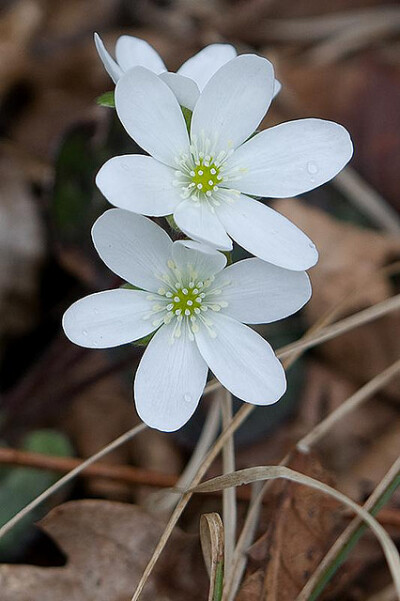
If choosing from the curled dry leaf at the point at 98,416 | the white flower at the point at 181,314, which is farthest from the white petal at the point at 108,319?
the curled dry leaf at the point at 98,416

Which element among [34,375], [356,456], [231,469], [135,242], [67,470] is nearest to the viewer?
[135,242]

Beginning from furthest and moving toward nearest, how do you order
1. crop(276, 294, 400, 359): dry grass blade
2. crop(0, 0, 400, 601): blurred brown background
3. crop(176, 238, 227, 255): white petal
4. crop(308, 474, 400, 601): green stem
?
crop(0, 0, 400, 601): blurred brown background → crop(276, 294, 400, 359): dry grass blade → crop(308, 474, 400, 601): green stem → crop(176, 238, 227, 255): white petal

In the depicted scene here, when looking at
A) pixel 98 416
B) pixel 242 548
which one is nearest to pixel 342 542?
pixel 242 548

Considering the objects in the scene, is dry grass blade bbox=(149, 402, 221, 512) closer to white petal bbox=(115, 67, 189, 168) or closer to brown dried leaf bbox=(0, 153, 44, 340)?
brown dried leaf bbox=(0, 153, 44, 340)

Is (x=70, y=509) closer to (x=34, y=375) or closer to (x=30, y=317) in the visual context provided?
(x=34, y=375)

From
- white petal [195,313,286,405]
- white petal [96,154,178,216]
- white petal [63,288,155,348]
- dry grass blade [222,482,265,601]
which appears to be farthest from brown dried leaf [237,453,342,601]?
white petal [96,154,178,216]

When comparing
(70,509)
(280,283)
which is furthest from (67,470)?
(280,283)

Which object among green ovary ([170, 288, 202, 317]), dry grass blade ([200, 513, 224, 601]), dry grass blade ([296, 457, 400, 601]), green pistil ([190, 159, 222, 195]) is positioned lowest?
dry grass blade ([200, 513, 224, 601])
